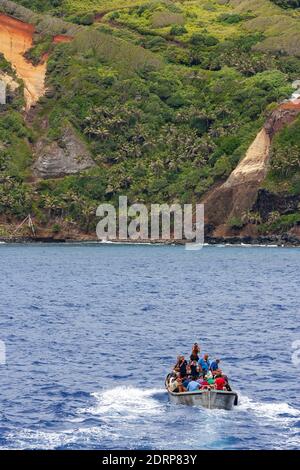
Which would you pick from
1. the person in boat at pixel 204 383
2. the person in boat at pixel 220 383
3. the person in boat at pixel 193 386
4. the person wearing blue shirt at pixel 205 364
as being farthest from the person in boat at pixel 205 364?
the person in boat at pixel 220 383

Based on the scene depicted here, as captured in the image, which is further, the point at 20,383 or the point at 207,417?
the point at 20,383

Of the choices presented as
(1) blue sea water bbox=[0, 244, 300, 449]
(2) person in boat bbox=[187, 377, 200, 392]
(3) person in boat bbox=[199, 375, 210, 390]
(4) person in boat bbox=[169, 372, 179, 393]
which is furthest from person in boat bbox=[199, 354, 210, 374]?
(2) person in boat bbox=[187, 377, 200, 392]

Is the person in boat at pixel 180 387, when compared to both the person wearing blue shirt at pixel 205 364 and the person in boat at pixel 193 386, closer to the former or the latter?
the person in boat at pixel 193 386

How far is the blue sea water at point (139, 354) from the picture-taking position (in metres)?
48.5

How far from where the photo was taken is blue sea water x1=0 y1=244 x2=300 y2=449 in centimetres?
4853

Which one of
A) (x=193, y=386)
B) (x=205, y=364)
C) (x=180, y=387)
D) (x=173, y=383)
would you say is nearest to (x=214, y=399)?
(x=193, y=386)

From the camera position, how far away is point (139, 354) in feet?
227

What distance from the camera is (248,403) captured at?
54094 millimetres

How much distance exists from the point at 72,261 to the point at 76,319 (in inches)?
2992

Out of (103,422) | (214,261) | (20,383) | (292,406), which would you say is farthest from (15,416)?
(214,261)

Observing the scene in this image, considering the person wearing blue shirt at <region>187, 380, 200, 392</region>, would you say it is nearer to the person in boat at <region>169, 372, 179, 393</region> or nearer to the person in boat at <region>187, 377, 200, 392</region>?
the person in boat at <region>187, 377, 200, 392</region>
